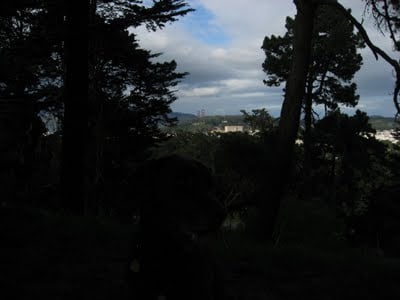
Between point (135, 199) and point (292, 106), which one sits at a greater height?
point (292, 106)

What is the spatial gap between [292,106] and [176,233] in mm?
7250

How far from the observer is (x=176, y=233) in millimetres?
2379

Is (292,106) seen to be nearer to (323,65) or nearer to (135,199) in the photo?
(135,199)

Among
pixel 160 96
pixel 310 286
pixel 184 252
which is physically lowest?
pixel 310 286

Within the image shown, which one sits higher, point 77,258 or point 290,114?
point 290,114

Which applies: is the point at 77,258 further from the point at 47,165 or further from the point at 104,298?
the point at 47,165

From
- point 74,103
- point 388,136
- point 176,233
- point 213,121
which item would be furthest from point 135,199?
point 213,121

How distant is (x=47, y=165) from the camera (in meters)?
15.2

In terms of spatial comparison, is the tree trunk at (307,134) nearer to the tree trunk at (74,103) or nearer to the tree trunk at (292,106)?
the tree trunk at (292,106)

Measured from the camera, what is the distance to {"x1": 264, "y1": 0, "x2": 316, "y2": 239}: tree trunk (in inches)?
357

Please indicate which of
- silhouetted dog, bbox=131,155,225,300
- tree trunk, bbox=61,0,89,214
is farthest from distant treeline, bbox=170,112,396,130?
silhouetted dog, bbox=131,155,225,300

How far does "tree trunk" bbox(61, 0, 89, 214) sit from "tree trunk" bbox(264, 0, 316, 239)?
3811 mm

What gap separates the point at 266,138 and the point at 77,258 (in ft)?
90.0

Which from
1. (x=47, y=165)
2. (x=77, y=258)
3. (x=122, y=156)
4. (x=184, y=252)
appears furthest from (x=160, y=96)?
(x=184, y=252)
